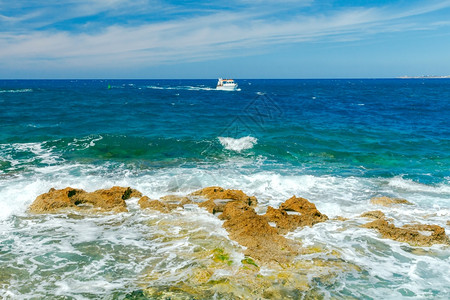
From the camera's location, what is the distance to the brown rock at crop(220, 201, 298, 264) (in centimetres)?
866

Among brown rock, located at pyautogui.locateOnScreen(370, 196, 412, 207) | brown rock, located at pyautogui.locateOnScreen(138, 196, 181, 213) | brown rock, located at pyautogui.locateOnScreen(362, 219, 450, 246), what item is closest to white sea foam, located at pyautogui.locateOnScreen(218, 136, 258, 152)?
brown rock, located at pyautogui.locateOnScreen(370, 196, 412, 207)

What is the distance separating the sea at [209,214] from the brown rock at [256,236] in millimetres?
298

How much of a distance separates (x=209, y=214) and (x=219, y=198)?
1.36m

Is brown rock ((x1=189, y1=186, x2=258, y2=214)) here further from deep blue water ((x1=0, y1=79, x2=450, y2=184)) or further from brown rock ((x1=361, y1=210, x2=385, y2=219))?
deep blue water ((x1=0, y1=79, x2=450, y2=184))

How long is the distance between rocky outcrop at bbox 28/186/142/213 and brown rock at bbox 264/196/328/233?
5434mm

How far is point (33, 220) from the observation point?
1107 cm

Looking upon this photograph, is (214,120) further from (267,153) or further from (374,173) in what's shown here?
(374,173)

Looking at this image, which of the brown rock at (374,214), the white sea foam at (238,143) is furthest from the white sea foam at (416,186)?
the white sea foam at (238,143)

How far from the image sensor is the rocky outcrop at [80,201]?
11.9m

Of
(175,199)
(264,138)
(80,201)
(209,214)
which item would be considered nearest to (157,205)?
(175,199)

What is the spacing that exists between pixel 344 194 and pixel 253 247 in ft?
22.6

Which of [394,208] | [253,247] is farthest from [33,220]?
[394,208]

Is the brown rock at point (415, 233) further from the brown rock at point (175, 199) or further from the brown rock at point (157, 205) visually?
the brown rock at point (157, 205)

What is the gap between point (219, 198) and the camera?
12.9 metres
